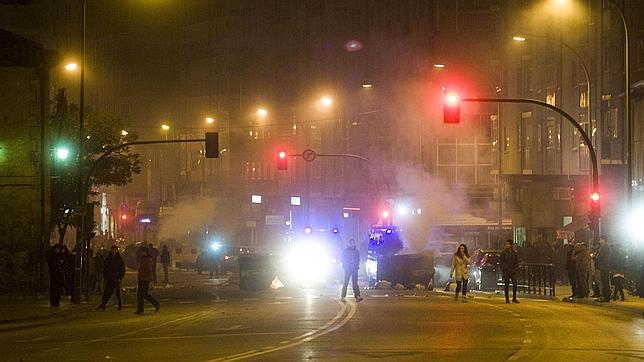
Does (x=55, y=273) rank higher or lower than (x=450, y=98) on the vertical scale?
lower

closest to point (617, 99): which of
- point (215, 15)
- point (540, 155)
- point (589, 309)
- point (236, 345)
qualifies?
point (540, 155)

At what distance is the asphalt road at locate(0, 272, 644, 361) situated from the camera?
61.5ft

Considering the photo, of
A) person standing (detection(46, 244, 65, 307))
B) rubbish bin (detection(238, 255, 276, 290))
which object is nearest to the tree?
person standing (detection(46, 244, 65, 307))

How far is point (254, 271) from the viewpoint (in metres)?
48.9

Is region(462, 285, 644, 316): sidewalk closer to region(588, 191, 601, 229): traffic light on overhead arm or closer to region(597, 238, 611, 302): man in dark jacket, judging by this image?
region(597, 238, 611, 302): man in dark jacket

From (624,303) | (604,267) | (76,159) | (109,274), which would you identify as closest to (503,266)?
(604,267)

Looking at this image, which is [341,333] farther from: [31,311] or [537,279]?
[537,279]

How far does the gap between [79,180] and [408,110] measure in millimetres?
48236

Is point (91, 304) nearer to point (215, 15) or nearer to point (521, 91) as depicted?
point (521, 91)

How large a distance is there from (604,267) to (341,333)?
47.2 feet

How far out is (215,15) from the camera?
417 feet

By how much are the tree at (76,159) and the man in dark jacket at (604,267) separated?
62.8 ft

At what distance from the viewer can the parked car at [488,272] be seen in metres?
45.9

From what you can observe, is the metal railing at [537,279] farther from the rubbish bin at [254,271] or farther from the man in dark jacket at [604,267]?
the rubbish bin at [254,271]
